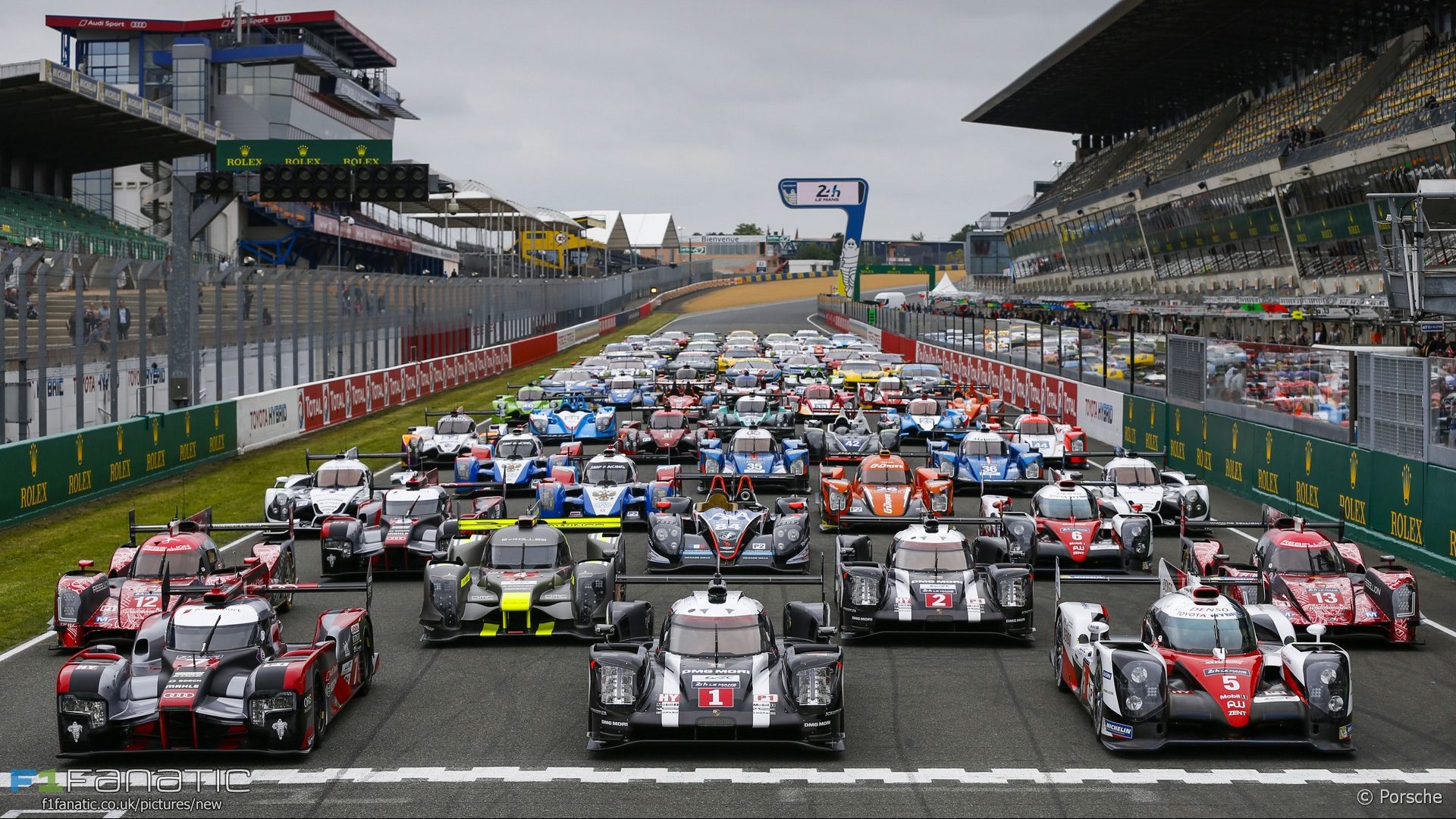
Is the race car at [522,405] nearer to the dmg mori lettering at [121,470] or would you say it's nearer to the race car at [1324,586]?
the dmg mori lettering at [121,470]

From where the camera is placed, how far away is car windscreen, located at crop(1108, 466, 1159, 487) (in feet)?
80.0

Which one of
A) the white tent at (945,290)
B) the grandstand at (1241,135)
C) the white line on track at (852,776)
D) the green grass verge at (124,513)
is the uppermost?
the grandstand at (1241,135)

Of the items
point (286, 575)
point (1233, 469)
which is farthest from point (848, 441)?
point (286, 575)

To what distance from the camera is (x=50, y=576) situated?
20.6 meters

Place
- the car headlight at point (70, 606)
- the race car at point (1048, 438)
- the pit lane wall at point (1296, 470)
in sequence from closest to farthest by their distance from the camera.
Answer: the car headlight at point (70, 606)
the pit lane wall at point (1296, 470)
the race car at point (1048, 438)

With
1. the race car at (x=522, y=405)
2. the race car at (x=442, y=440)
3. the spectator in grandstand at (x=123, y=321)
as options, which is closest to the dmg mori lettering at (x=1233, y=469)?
the race car at (x=442, y=440)

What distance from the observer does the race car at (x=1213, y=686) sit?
1245cm

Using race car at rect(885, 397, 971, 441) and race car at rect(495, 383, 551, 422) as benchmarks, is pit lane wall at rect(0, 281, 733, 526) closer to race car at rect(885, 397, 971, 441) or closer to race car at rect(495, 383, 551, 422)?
race car at rect(495, 383, 551, 422)

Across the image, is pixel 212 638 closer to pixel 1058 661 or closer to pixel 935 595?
pixel 935 595

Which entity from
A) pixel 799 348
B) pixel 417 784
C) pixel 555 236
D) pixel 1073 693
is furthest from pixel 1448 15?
pixel 555 236

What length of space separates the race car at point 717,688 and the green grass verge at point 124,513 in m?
8.38

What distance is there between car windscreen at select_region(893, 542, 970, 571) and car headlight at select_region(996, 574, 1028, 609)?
0.55 meters

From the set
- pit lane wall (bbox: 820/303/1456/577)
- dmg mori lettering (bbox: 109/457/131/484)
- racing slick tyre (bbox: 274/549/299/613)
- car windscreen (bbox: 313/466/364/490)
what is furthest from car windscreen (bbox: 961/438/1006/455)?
dmg mori lettering (bbox: 109/457/131/484)

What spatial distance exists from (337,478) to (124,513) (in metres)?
4.55
